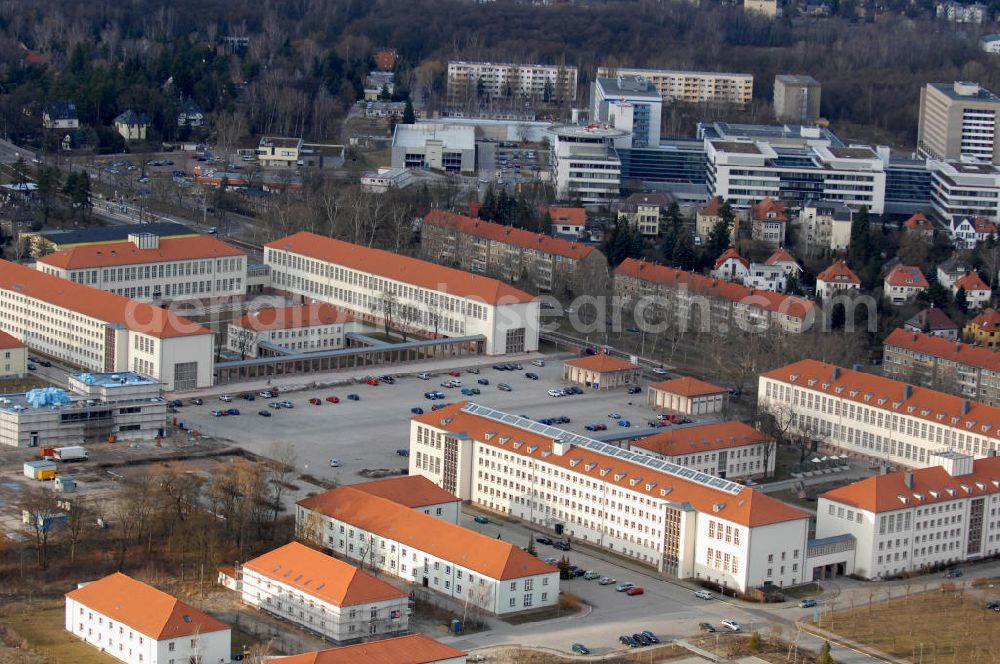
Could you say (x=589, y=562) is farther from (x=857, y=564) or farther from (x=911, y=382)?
(x=911, y=382)

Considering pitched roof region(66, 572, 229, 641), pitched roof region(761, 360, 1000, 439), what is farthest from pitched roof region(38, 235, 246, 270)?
pitched roof region(66, 572, 229, 641)

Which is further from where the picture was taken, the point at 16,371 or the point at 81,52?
the point at 81,52

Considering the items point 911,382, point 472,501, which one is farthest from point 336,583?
point 911,382

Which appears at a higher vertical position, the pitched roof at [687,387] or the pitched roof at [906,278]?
the pitched roof at [906,278]

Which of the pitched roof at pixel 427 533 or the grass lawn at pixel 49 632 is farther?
the pitched roof at pixel 427 533

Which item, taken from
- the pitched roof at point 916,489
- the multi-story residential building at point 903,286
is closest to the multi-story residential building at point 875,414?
the pitched roof at point 916,489

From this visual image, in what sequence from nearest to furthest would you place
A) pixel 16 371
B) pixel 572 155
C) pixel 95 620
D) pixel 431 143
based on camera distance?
pixel 95 620 → pixel 16 371 → pixel 572 155 → pixel 431 143

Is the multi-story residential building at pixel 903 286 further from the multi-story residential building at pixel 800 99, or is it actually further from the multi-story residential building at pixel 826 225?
the multi-story residential building at pixel 800 99

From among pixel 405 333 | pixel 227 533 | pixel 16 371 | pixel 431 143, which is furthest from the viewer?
pixel 431 143
